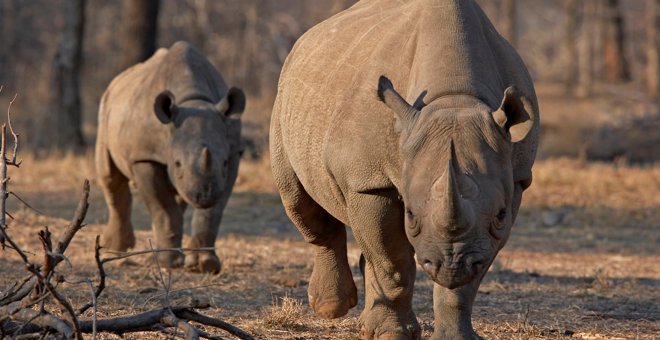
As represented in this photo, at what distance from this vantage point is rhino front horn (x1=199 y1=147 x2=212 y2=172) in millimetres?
8164

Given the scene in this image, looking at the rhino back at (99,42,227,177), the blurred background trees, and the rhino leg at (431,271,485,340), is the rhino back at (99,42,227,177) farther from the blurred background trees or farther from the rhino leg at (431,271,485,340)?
the blurred background trees

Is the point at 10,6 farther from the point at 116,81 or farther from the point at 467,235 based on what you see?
the point at 467,235

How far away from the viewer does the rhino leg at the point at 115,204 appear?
9750mm

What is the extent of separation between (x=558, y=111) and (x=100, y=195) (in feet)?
34.9

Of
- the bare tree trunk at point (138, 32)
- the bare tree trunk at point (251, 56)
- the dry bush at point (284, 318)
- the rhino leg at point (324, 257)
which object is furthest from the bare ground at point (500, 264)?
the bare tree trunk at point (251, 56)

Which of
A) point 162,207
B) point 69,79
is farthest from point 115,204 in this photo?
point 69,79

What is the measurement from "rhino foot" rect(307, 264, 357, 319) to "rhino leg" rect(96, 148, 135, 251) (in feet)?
11.6

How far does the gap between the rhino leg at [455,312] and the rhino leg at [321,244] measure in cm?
157

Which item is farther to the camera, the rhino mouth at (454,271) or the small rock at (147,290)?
the small rock at (147,290)

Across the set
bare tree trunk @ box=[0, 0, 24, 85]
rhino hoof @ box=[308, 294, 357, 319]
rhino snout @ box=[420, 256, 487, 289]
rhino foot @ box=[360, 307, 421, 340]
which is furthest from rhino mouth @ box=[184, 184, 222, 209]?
bare tree trunk @ box=[0, 0, 24, 85]

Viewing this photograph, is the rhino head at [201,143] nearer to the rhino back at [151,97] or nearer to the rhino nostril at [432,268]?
the rhino back at [151,97]

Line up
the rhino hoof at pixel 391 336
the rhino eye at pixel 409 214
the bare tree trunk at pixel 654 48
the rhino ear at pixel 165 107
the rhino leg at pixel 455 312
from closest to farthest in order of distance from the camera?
the rhino eye at pixel 409 214 → the rhino leg at pixel 455 312 → the rhino hoof at pixel 391 336 → the rhino ear at pixel 165 107 → the bare tree trunk at pixel 654 48

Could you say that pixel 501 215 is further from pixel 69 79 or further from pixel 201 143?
pixel 69 79

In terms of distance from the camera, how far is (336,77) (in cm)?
565
